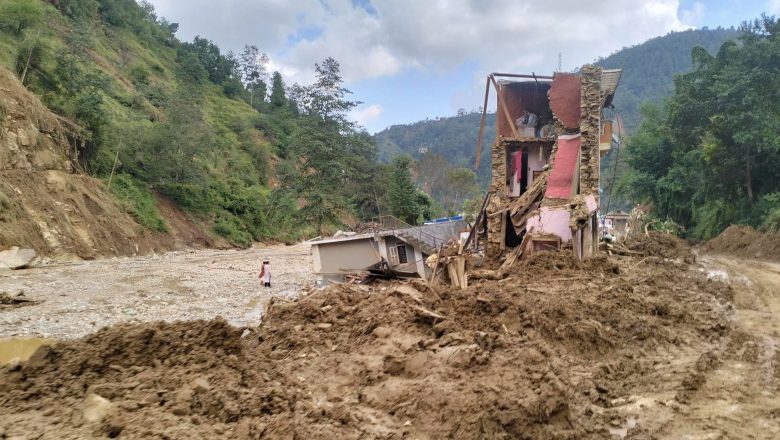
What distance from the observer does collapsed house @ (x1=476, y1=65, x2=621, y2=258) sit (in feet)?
47.5

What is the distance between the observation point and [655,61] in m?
159

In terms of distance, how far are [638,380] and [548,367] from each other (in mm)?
1036

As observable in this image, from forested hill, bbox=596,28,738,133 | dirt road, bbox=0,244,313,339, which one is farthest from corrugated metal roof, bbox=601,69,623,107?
forested hill, bbox=596,28,738,133

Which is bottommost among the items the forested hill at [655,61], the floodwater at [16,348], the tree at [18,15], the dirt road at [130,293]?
the dirt road at [130,293]

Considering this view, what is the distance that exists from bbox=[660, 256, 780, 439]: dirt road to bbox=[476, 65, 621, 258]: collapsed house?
18.3 feet

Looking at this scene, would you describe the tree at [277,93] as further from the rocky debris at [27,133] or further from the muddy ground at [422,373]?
the muddy ground at [422,373]

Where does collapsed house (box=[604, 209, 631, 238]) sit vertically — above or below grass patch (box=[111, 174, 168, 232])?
below

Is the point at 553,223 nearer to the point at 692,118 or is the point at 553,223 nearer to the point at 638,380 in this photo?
the point at 638,380

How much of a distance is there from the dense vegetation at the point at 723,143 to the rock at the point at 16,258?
30.8m

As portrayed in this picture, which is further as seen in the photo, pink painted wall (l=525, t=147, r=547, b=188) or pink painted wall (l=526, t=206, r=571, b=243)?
pink painted wall (l=525, t=147, r=547, b=188)

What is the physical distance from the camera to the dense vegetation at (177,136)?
94.3 feet

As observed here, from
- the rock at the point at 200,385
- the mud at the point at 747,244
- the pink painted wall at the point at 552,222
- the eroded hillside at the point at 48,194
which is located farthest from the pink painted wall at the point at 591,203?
the eroded hillside at the point at 48,194

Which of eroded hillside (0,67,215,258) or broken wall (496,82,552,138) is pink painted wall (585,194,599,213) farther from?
eroded hillside (0,67,215,258)

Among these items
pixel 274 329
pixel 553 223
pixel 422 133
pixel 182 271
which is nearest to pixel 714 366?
pixel 274 329
